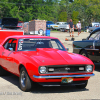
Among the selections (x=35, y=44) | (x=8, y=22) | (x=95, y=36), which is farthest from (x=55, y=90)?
(x=8, y=22)

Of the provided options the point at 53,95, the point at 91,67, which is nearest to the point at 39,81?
the point at 53,95

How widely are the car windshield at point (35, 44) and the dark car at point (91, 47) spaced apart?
2.29 meters

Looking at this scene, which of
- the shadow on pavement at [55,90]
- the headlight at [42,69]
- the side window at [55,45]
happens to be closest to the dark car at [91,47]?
the side window at [55,45]

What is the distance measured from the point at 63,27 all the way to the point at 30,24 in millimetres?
18090

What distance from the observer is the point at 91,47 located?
9.86 meters

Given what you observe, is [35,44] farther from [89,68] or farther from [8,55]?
[89,68]

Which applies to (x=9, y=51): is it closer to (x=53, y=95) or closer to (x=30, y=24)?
(x=53, y=95)

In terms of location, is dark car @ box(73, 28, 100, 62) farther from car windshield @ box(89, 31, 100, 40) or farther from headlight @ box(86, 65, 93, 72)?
headlight @ box(86, 65, 93, 72)

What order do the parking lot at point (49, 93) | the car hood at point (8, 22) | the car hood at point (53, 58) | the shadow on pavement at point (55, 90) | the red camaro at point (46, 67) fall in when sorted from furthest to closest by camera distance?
1. the car hood at point (8, 22)
2. the shadow on pavement at point (55, 90)
3. the car hood at point (53, 58)
4. the red camaro at point (46, 67)
5. the parking lot at point (49, 93)

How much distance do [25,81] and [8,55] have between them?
1.49 m

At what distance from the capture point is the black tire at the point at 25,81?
6137 mm

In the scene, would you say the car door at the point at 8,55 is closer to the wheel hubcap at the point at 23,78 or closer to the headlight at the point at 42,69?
the wheel hubcap at the point at 23,78

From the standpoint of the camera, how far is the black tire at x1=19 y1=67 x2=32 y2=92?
242 inches

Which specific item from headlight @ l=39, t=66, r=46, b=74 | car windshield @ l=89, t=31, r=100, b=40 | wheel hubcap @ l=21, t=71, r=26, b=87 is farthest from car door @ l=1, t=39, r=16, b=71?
car windshield @ l=89, t=31, r=100, b=40
